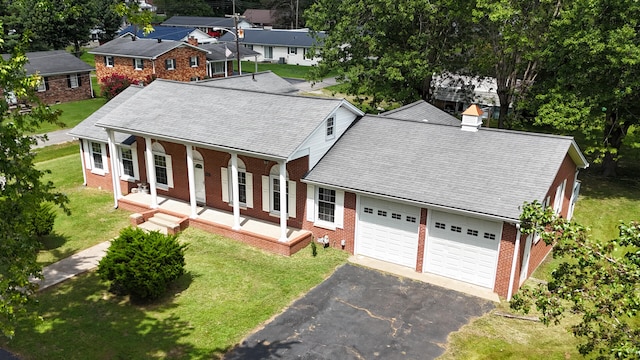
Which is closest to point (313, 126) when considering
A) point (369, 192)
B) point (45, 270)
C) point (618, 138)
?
point (369, 192)

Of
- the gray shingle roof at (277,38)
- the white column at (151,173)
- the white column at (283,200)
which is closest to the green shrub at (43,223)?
the white column at (151,173)

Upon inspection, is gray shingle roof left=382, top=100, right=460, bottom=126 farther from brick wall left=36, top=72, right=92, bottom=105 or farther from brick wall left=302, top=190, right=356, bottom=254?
brick wall left=36, top=72, right=92, bottom=105

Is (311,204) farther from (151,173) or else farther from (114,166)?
(114,166)

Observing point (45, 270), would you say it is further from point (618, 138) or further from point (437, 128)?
point (618, 138)

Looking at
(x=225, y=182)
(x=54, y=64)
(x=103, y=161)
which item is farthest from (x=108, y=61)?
(x=225, y=182)

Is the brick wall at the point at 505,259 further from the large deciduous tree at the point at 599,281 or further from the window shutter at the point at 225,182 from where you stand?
the window shutter at the point at 225,182

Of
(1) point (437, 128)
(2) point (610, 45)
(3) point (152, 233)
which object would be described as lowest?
A: (3) point (152, 233)

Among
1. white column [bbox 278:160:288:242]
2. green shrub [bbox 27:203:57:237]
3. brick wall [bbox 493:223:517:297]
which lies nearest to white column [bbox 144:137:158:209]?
green shrub [bbox 27:203:57:237]
